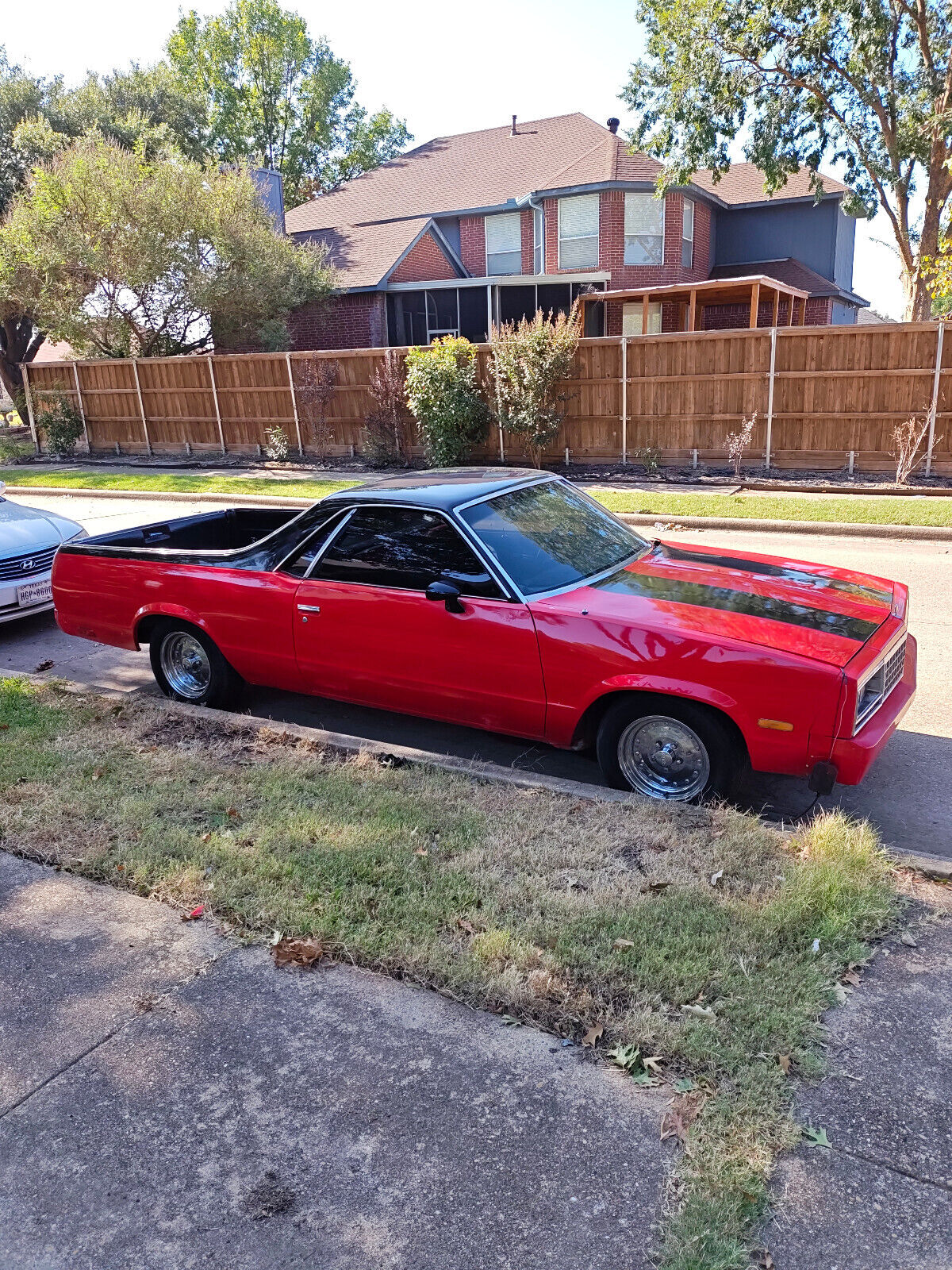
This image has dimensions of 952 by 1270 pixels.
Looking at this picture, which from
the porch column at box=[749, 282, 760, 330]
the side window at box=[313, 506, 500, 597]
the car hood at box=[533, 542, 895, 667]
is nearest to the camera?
the car hood at box=[533, 542, 895, 667]

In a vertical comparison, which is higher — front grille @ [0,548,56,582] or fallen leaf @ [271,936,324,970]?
front grille @ [0,548,56,582]

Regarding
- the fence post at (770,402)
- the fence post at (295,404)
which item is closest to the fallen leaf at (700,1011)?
the fence post at (770,402)

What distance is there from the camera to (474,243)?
1185 inches

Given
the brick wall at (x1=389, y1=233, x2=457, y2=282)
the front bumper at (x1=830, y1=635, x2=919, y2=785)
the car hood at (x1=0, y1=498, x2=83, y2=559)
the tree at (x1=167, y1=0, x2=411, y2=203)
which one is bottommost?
the front bumper at (x1=830, y1=635, x2=919, y2=785)

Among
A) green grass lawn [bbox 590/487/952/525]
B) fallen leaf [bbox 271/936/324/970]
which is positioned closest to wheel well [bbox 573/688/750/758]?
fallen leaf [bbox 271/936/324/970]

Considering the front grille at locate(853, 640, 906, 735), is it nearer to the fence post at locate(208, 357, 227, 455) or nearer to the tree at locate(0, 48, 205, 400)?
the fence post at locate(208, 357, 227, 455)

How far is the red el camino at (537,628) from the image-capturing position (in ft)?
13.3

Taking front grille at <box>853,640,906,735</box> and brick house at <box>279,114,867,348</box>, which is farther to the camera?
brick house at <box>279,114,867,348</box>

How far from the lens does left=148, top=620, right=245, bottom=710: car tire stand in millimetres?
5852

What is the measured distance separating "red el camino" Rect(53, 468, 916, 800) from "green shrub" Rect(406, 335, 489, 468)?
11.0m

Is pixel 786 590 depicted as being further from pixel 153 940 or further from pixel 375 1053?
pixel 153 940

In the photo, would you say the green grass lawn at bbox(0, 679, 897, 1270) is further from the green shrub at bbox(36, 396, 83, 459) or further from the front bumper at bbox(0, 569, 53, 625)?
the green shrub at bbox(36, 396, 83, 459)

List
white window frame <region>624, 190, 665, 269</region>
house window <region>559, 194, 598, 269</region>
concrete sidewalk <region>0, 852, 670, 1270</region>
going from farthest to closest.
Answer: house window <region>559, 194, 598, 269</region> → white window frame <region>624, 190, 665, 269</region> → concrete sidewalk <region>0, 852, 670, 1270</region>

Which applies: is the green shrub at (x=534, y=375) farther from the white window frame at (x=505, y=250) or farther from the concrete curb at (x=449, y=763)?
the white window frame at (x=505, y=250)
